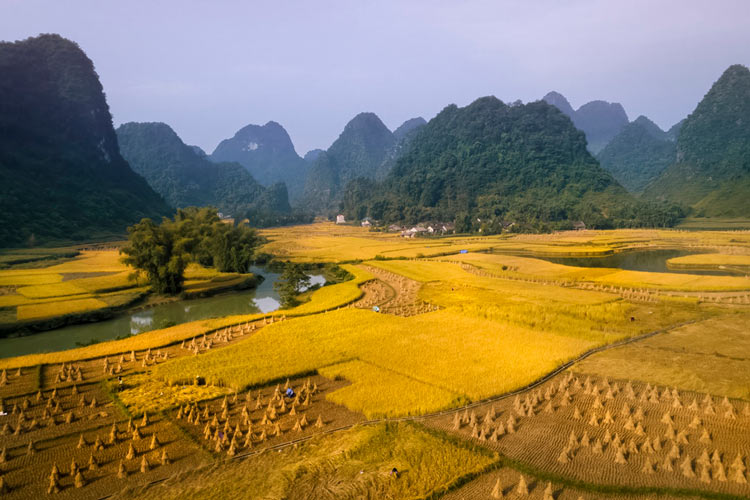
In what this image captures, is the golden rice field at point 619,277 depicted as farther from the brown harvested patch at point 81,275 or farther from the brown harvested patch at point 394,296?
the brown harvested patch at point 81,275

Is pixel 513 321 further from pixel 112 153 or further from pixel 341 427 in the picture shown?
pixel 112 153

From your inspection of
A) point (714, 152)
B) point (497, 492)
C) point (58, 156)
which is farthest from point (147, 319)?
point (714, 152)

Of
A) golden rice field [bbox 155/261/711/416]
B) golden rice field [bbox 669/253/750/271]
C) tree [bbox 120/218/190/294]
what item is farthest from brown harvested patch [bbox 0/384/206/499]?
golden rice field [bbox 669/253/750/271]

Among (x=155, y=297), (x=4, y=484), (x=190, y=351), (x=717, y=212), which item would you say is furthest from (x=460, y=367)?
(x=717, y=212)

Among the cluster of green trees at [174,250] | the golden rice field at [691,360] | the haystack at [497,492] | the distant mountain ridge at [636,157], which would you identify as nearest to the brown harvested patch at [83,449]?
the haystack at [497,492]

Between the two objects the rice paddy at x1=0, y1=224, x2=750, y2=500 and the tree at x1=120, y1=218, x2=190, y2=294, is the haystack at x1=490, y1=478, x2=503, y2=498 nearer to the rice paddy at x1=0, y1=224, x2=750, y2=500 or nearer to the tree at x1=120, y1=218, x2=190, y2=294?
the rice paddy at x1=0, y1=224, x2=750, y2=500

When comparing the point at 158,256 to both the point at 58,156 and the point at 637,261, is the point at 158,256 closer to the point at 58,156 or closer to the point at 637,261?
the point at 637,261
